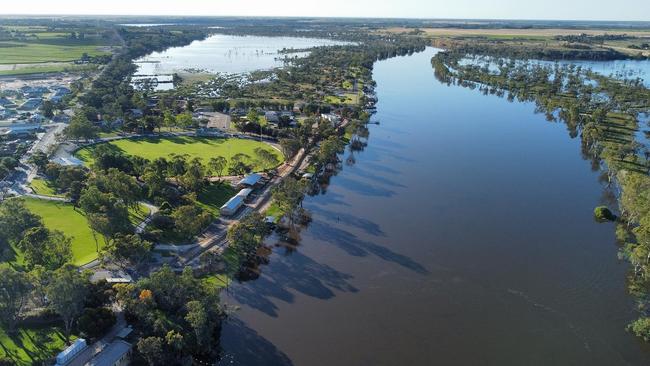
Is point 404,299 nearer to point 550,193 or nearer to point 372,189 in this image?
point 372,189

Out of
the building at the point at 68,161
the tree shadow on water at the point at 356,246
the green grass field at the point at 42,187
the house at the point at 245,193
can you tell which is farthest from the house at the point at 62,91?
the tree shadow on water at the point at 356,246

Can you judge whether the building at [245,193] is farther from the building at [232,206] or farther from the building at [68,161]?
the building at [68,161]

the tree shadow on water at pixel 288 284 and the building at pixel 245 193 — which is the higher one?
the building at pixel 245 193

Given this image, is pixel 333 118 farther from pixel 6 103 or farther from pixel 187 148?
pixel 6 103

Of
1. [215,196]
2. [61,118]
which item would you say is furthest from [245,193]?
[61,118]

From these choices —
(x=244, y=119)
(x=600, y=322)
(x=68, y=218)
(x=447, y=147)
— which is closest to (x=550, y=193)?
(x=447, y=147)
